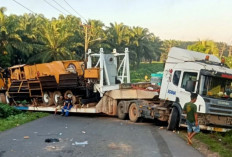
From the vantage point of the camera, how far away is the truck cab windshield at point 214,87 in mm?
10445

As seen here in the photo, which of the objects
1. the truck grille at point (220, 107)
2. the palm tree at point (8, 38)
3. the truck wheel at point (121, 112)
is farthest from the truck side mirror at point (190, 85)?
the palm tree at point (8, 38)

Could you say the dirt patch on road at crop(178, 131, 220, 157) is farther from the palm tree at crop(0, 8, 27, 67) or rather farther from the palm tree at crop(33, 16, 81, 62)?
the palm tree at crop(33, 16, 81, 62)

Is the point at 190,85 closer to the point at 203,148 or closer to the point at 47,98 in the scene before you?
the point at 203,148

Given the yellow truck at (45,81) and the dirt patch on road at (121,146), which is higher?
the yellow truck at (45,81)

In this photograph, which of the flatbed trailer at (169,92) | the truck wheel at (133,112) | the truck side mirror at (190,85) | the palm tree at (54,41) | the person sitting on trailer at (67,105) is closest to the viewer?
the flatbed trailer at (169,92)

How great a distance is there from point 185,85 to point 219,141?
2442 millimetres

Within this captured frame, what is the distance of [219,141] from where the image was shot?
9812 mm

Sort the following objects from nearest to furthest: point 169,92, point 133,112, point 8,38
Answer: point 169,92 → point 133,112 → point 8,38

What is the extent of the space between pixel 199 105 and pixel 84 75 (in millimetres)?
7535

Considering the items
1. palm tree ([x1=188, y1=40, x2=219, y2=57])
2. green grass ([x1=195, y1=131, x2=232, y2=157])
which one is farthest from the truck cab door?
palm tree ([x1=188, y1=40, x2=219, y2=57])

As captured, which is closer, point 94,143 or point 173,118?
point 94,143

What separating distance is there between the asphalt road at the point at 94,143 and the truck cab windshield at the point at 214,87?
6.36 ft

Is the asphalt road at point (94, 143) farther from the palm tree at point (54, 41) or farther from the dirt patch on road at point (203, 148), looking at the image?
the palm tree at point (54, 41)

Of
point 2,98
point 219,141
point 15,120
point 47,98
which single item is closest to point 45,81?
point 47,98
